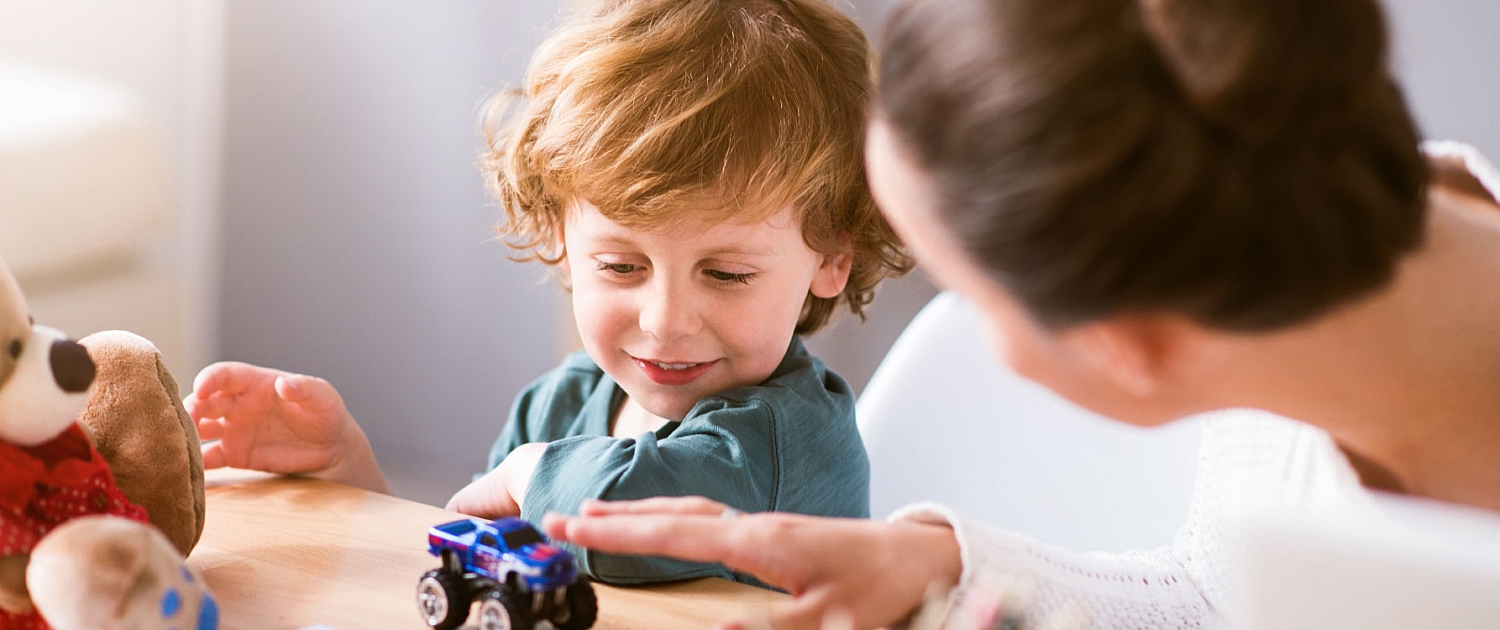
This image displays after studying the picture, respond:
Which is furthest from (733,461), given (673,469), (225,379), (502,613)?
(225,379)

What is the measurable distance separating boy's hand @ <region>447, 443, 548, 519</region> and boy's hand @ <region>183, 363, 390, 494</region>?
0.09 m

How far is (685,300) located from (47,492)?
0.38 m

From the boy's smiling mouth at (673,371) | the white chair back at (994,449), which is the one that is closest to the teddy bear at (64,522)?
the boy's smiling mouth at (673,371)

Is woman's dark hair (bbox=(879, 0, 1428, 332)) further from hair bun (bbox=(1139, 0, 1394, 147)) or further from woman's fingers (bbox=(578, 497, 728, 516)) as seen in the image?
woman's fingers (bbox=(578, 497, 728, 516))

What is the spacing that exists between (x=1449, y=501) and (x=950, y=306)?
1.51 feet

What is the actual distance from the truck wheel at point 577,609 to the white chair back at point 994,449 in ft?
1.39

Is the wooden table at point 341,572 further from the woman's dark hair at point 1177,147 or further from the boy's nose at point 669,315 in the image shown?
the woman's dark hair at point 1177,147

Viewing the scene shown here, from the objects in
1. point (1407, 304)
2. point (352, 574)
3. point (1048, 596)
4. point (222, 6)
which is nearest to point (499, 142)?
point (352, 574)

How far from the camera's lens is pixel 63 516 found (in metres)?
0.57

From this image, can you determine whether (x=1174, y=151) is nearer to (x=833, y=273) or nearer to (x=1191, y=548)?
(x=1191, y=548)

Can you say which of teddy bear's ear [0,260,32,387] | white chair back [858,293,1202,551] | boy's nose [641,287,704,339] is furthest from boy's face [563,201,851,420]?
teddy bear's ear [0,260,32,387]

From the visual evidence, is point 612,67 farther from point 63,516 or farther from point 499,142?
point 63,516

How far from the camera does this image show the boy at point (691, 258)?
83 cm

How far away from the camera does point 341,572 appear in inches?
27.7
